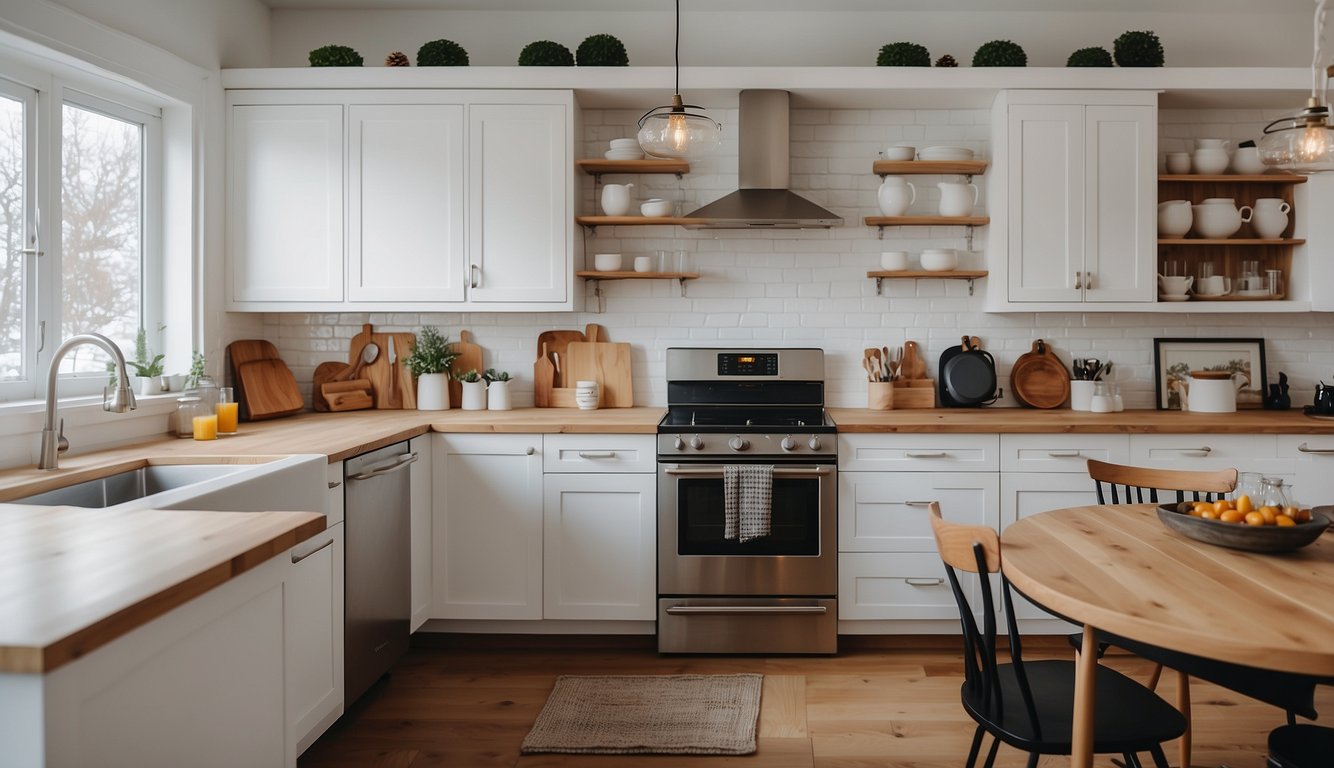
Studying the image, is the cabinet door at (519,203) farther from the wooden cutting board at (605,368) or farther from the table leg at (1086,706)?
the table leg at (1086,706)

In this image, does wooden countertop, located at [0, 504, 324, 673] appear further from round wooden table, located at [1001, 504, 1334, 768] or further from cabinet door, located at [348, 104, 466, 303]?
cabinet door, located at [348, 104, 466, 303]

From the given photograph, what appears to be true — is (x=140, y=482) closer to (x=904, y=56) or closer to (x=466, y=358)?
(x=466, y=358)

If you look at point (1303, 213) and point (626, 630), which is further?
point (1303, 213)

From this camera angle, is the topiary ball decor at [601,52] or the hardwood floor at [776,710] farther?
the topiary ball decor at [601,52]

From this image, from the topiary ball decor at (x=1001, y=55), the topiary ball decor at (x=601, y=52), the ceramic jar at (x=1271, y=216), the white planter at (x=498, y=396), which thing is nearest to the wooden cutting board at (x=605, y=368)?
the white planter at (x=498, y=396)

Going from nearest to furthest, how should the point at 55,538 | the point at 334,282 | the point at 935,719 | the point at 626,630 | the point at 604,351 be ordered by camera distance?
1. the point at 55,538
2. the point at 935,719
3. the point at 626,630
4. the point at 334,282
5. the point at 604,351

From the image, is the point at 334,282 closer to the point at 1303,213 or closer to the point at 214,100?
the point at 214,100

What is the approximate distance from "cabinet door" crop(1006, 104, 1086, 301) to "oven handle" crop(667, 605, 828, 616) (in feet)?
5.46

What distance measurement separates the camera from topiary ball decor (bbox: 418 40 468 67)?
3.76 meters

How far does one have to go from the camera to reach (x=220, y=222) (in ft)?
12.3

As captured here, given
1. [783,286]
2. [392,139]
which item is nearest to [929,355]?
[783,286]

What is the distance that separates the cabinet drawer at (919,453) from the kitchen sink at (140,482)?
2.24m

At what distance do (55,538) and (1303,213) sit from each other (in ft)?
15.6

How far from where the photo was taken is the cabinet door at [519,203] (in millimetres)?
3771
